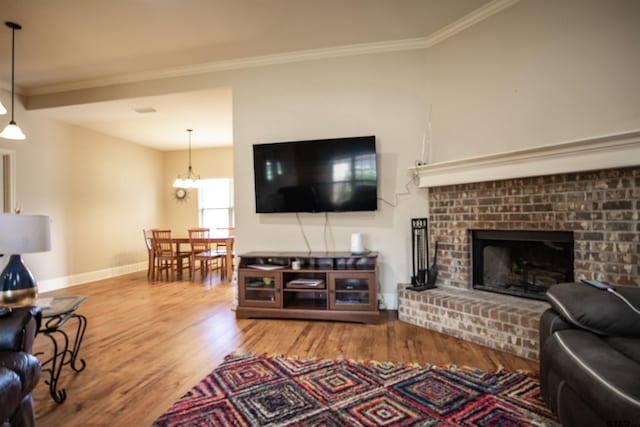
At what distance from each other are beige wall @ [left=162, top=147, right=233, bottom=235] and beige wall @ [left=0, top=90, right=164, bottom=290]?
0.42 meters

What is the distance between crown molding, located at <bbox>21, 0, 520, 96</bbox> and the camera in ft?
9.55

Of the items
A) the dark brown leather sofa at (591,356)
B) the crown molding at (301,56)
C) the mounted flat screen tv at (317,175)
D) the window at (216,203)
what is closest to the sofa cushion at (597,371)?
the dark brown leather sofa at (591,356)

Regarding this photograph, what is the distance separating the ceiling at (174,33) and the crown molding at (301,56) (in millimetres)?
30

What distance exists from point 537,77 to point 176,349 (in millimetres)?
3543

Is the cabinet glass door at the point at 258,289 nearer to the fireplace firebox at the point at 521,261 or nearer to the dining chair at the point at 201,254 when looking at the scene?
the fireplace firebox at the point at 521,261

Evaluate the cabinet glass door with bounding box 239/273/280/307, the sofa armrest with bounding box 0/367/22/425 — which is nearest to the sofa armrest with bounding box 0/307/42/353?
the sofa armrest with bounding box 0/367/22/425

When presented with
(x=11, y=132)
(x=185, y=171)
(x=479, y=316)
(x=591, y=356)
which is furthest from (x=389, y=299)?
(x=185, y=171)

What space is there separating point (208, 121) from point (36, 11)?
8.23 ft

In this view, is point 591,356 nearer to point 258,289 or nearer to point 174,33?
point 258,289

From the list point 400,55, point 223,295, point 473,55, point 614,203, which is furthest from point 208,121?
point 614,203

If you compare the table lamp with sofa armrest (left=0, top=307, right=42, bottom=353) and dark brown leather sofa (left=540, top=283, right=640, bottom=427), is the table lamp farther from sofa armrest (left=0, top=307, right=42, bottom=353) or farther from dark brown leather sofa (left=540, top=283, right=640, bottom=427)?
dark brown leather sofa (left=540, top=283, right=640, bottom=427)

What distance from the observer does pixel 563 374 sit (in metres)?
1.33

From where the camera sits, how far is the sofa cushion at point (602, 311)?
57.1 inches

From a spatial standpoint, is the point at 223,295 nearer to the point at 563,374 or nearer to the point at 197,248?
the point at 197,248
